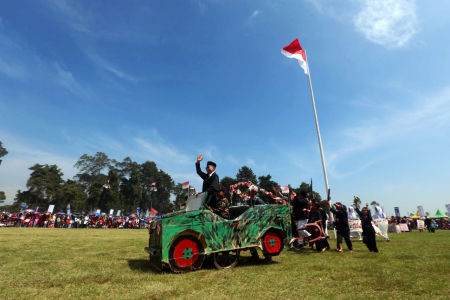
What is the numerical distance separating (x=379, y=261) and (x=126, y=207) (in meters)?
86.0

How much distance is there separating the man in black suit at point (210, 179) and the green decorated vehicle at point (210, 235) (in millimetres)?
218

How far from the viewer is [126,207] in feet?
268

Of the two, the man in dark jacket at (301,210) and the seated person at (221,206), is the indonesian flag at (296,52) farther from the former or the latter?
the seated person at (221,206)

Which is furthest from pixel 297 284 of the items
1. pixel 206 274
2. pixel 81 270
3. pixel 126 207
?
pixel 126 207

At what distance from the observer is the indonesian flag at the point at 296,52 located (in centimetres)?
2100

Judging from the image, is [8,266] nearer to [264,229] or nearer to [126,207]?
[264,229]

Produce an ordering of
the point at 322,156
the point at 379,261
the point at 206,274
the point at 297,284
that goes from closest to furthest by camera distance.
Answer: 1. the point at 297,284
2. the point at 206,274
3. the point at 379,261
4. the point at 322,156

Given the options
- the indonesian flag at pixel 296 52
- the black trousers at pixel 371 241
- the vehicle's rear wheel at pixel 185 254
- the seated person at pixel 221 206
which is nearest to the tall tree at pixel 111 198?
the indonesian flag at pixel 296 52

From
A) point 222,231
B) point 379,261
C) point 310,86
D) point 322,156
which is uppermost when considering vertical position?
point 310,86

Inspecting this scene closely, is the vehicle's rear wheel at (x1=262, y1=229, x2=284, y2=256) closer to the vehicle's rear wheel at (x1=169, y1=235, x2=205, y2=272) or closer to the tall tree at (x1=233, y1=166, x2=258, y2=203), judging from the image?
the vehicle's rear wheel at (x1=169, y1=235, x2=205, y2=272)

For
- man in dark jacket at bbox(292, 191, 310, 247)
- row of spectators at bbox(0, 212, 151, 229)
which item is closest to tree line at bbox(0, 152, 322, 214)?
row of spectators at bbox(0, 212, 151, 229)

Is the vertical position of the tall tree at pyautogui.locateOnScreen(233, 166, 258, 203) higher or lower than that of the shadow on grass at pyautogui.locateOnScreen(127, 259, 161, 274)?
higher

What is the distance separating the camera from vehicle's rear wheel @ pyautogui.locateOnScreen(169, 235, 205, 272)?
5.34 metres

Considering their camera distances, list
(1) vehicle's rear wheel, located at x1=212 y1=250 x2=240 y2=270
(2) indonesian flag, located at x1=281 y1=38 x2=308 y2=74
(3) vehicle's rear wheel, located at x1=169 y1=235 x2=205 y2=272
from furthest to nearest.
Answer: (2) indonesian flag, located at x1=281 y1=38 x2=308 y2=74 < (1) vehicle's rear wheel, located at x1=212 y1=250 x2=240 y2=270 < (3) vehicle's rear wheel, located at x1=169 y1=235 x2=205 y2=272
